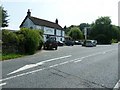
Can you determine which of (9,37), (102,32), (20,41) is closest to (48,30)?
(102,32)

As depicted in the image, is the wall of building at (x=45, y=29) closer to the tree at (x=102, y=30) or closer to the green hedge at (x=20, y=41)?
the tree at (x=102, y=30)

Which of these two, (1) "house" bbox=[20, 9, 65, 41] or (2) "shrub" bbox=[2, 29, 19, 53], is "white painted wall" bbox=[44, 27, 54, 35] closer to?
(1) "house" bbox=[20, 9, 65, 41]

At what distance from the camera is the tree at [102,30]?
10775cm

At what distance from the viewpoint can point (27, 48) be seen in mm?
27828

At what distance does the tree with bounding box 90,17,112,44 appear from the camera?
4242 inches

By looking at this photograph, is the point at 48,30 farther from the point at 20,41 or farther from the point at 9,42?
the point at 9,42

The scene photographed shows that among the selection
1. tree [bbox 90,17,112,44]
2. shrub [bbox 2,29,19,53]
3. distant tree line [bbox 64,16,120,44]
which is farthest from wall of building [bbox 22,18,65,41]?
shrub [bbox 2,29,19,53]

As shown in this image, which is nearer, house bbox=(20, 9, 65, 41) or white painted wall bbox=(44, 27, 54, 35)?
house bbox=(20, 9, 65, 41)

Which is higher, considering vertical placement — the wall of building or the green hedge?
the wall of building

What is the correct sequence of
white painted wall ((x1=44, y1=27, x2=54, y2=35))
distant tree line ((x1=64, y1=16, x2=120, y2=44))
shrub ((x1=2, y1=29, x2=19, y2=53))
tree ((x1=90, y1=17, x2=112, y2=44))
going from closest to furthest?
1. shrub ((x1=2, y1=29, x2=19, y2=53))
2. white painted wall ((x1=44, y1=27, x2=54, y2=35))
3. tree ((x1=90, y1=17, x2=112, y2=44))
4. distant tree line ((x1=64, y1=16, x2=120, y2=44))

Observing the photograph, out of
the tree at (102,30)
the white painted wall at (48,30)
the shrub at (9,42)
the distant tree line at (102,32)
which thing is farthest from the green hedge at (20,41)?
the distant tree line at (102,32)

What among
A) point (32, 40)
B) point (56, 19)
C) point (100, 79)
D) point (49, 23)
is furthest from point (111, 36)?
point (100, 79)

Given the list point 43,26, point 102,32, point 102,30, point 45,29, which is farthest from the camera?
point 102,30

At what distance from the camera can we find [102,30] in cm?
11406
